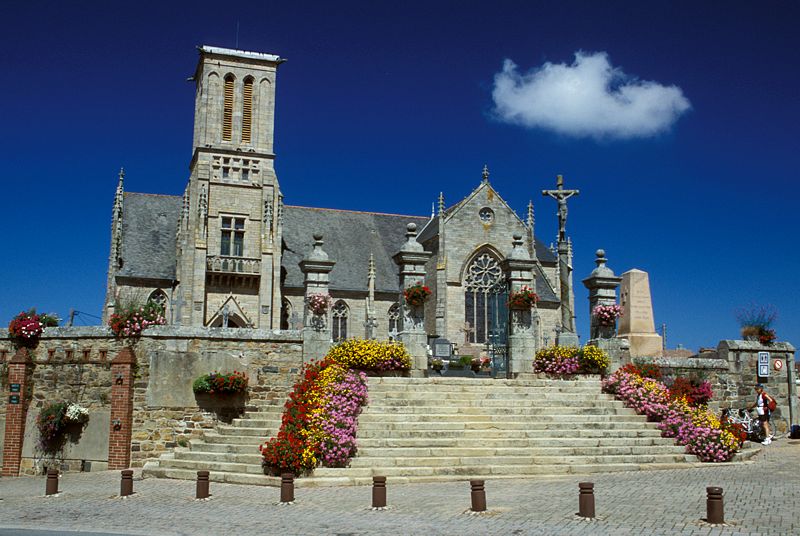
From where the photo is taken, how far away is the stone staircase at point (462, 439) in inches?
528

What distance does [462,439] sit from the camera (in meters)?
14.3

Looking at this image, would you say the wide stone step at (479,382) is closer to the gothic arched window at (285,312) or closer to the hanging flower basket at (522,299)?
Answer: the hanging flower basket at (522,299)

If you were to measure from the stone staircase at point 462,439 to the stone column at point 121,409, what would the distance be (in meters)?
1.58

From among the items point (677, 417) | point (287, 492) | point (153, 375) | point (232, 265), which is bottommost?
point (287, 492)

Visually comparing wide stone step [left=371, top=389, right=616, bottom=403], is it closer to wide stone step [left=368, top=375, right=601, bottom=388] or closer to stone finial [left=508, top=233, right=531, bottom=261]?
wide stone step [left=368, top=375, right=601, bottom=388]

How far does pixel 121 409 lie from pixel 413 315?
7.23 meters

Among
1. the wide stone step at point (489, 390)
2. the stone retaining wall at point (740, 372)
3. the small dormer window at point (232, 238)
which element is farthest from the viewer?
the small dormer window at point (232, 238)

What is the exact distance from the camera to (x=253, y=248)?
115 feet

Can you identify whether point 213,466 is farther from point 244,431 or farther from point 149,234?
point 149,234

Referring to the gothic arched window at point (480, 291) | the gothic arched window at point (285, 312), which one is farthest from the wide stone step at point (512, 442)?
the gothic arched window at point (285, 312)

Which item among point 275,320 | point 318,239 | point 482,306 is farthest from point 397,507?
point 482,306

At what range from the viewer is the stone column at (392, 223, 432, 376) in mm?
18797

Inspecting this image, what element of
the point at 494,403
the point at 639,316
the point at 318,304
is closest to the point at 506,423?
the point at 494,403

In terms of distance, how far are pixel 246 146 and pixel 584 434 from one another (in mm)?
25971
